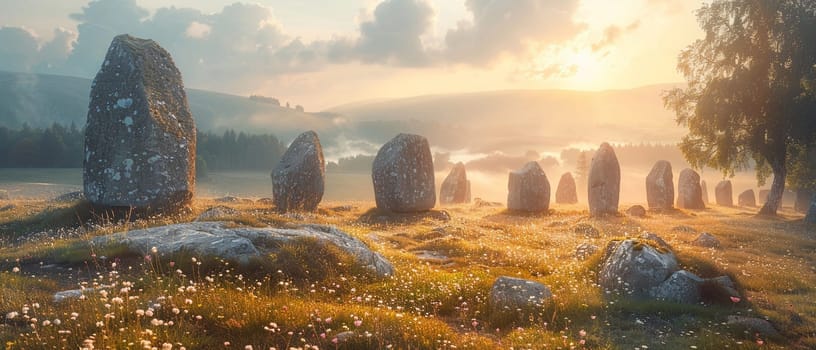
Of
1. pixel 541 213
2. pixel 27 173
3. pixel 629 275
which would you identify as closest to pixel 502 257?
pixel 629 275

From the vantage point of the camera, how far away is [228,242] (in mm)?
10430

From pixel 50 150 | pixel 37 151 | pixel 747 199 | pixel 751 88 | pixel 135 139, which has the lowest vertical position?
pixel 747 199

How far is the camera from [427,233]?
72.7 ft

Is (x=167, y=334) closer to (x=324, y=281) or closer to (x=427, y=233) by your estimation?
(x=324, y=281)

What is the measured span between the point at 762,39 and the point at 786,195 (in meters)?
56.8

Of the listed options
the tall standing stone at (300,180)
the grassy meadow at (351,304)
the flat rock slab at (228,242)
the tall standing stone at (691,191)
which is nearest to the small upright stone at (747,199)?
the tall standing stone at (691,191)

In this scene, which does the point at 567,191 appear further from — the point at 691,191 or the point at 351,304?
the point at 351,304

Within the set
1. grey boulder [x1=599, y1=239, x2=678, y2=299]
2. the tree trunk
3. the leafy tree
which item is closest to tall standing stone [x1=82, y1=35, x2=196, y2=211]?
grey boulder [x1=599, y1=239, x2=678, y2=299]

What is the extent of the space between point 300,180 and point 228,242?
20.1 metres

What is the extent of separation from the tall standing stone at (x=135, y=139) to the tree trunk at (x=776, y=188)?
135 ft

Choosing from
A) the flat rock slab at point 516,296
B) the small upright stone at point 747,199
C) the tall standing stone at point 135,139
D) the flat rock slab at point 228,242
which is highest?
the tall standing stone at point 135,139

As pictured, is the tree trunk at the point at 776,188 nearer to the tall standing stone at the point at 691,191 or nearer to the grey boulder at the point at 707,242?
the tall standing stone at the point at 691,191

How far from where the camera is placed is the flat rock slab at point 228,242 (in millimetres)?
10172

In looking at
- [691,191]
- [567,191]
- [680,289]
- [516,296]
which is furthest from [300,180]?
[567,191]
